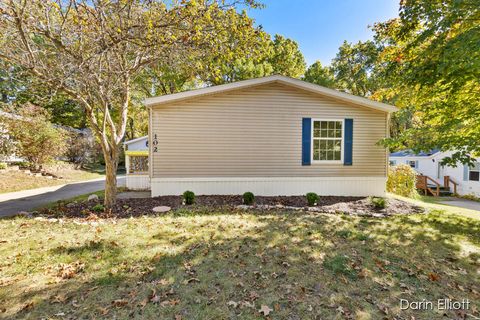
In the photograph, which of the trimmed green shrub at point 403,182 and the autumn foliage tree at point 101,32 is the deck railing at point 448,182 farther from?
the autumn foliage tree at point 101,32

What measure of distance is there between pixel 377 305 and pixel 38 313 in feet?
12.0

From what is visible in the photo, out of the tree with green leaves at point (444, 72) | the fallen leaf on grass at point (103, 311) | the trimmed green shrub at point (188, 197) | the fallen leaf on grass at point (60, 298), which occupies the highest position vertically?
the tree with green leaves at point (444, 72)

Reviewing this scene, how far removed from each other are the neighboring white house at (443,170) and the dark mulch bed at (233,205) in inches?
276

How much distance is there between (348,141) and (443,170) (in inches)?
606

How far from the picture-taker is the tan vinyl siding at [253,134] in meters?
7.52

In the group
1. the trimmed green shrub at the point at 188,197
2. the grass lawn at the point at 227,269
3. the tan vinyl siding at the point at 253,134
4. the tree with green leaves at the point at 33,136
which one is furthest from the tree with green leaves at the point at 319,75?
the tree with green leaves at the point at 33,136

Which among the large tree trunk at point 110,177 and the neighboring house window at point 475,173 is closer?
the large tree trunk at point 110,177

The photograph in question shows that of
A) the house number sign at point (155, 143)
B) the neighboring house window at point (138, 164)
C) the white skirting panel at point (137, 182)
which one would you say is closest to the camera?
the house number sign at point (155, 143)

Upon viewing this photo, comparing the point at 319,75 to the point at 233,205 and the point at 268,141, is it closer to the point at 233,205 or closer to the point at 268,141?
the point at 268,141

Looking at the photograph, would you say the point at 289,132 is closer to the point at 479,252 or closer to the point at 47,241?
the point at 479,252

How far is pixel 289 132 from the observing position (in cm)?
795

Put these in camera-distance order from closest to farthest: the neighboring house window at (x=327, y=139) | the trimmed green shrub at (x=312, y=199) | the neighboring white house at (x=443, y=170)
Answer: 1. the trimmed green shrub at (x=312, y=199)
2. the neighboring house window at (x=327, y=139)
3. the neighboring white house at (x=443, y=170)

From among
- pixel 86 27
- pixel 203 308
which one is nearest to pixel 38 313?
pixel 203 308

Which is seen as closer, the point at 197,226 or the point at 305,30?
the point at 197,226
